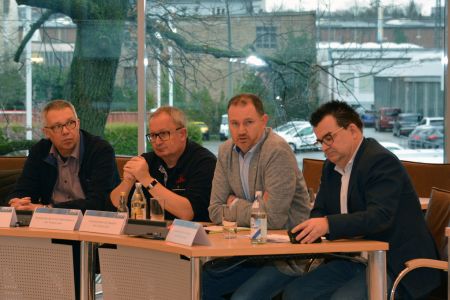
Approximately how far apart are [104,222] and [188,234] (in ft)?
1.85

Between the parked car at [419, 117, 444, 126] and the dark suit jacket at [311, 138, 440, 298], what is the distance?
3.94 metres

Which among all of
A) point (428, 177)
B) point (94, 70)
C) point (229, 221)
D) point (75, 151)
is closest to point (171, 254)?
point (229, 221)

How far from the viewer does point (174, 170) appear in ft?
15.2

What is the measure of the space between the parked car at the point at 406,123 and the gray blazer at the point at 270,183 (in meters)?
3.50

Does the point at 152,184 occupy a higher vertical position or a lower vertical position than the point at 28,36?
lower

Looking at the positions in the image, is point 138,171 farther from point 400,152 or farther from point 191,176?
point 400,152

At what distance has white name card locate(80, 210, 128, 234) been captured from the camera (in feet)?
12.6

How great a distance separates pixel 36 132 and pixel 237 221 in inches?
Answer: 163

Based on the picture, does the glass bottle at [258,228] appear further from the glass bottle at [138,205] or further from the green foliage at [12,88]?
the green foliage at [12,88]

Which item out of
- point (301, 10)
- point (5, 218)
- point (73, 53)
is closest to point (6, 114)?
point (73, 53)

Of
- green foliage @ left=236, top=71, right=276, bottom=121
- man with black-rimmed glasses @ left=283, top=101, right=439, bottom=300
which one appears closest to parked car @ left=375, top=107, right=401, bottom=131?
green foliage @ left=236, top=71, right=276, bottom=121

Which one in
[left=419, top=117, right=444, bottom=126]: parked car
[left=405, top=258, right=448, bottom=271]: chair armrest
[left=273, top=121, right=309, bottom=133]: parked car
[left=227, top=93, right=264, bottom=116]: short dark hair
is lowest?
[left=405, top=258, right=448, bottom=271]: chair armrest

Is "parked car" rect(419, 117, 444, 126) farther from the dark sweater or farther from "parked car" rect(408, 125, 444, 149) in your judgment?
the dark sweater

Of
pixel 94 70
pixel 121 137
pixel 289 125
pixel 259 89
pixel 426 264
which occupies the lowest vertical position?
pixel 426 264
